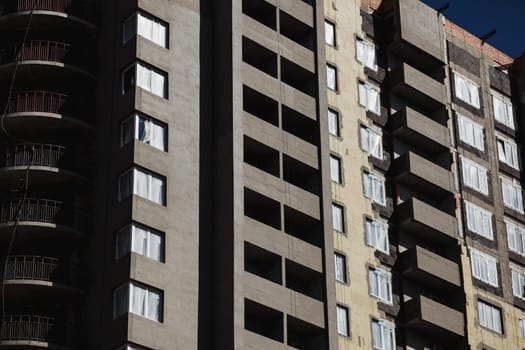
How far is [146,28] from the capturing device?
74.1 meters

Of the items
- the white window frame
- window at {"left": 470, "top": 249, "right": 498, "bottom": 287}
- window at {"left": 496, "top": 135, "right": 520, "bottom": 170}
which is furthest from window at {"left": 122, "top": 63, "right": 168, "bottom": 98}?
the white window frame

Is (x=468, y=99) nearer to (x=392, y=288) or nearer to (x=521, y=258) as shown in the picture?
(x=521, y=258)

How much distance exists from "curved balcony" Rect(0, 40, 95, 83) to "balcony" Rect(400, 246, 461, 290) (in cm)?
2282

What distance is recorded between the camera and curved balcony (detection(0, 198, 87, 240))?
69062mm

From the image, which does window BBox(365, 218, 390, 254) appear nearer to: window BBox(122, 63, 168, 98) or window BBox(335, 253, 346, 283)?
window BBox(335, 253, 346, 283)

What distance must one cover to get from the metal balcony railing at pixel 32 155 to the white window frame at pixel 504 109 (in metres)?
35.6

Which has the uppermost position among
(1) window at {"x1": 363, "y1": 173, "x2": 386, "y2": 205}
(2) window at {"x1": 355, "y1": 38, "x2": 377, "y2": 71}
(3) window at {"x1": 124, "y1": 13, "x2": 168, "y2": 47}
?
(2) window at {"x1": 355, "y1": 38, "x2": 377, "y2": 71}

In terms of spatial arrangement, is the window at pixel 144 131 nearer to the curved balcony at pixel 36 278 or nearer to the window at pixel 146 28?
the window at pixel 146 28

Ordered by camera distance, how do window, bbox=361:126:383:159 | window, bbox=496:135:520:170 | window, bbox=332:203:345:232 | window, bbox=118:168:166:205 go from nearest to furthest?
window, bbox=118:168:166:205 < window, bbox=332:203:345:232 < window, bbox=361:126:383:159 < window, bbox=496:135:520:170

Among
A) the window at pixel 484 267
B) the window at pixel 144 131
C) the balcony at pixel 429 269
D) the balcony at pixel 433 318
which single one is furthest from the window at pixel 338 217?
the window at pixel 144 131

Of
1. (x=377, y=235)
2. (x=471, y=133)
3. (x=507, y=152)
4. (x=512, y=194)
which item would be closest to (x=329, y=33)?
(x=471, y=133)

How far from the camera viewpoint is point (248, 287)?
69.6 m

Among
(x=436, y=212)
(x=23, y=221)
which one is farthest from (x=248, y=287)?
(x=436, y=212)

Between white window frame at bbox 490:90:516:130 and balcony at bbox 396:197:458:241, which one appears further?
white window frame at bbox 490:90:516:130
